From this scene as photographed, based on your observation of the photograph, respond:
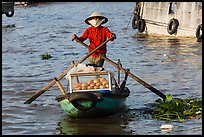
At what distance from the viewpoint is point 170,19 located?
924 inches

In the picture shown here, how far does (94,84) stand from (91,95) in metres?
0.65

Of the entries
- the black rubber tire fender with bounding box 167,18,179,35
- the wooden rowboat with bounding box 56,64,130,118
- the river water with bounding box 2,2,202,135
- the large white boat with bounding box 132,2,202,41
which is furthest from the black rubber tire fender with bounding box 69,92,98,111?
the black rubber tire fender with bounding box 167,18,179,35

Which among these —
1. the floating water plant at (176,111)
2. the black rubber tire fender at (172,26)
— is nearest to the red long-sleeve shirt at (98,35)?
the floating water plant at (176,111)

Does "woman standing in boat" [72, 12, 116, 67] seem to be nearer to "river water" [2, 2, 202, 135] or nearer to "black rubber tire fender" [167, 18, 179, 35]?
"river water" [2, 2, 202, 135]

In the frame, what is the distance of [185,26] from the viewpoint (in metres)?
22.4

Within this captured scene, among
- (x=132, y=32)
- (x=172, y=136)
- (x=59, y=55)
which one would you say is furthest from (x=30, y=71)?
(x=132, y=32)

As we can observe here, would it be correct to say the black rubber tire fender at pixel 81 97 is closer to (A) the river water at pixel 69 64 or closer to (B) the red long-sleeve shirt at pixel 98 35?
(A) the river water at pixel 69 64

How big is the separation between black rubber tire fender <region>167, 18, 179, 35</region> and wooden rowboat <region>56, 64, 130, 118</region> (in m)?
13.0

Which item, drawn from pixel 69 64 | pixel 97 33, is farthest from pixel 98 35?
pixel 69 64

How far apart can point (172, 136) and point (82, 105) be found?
1.61 m

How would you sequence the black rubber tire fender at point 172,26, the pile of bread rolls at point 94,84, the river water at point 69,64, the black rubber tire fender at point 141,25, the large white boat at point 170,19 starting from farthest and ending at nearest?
1. the black rubber tire fender at point 141,25
2. the black rubber tire fender at point 172,26
3. the large white boat at point 170,19
4. the pile of bread rolls at point 94,84
5. the river water at point 69,64

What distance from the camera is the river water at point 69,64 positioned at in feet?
30.9

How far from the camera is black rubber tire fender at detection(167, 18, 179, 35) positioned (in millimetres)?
22700

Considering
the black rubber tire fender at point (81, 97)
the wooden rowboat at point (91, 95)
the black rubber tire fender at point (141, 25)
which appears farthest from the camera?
the black rubber tire fender at point (141, 25)
